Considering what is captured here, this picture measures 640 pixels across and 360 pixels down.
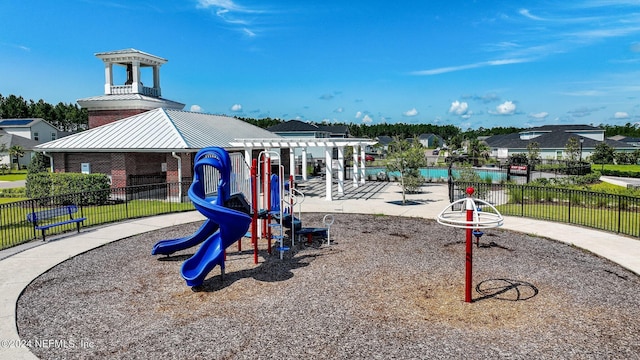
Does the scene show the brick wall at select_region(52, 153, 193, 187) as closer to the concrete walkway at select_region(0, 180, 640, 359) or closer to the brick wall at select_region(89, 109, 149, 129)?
the concrete walkway at select_region(0, 180, 640, 359)

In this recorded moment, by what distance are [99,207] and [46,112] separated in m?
100

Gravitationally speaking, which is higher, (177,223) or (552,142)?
(552,142)

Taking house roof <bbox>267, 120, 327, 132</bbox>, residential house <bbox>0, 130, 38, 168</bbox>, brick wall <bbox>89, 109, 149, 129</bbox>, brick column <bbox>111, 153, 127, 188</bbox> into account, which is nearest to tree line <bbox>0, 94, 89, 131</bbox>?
residential house <bbox>0, 130, 38, 168</bbox>

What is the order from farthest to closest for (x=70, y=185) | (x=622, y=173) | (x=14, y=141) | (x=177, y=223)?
(x=14, y=141) < (x=622, y=173) < (x=70, y=185) < (x=177, y=223)

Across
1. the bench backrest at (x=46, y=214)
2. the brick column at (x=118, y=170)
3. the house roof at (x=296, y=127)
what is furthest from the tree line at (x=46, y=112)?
the bench backrest at (x=46, y=214)

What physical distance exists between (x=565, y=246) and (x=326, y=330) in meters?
8.91

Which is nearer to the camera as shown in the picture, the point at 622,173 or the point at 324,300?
the point at 324,300

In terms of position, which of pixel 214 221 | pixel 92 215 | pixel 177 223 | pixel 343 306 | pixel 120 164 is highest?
pixel 120 164

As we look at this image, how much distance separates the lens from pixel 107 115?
3109 cm

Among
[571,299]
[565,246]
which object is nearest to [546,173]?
[565,246]

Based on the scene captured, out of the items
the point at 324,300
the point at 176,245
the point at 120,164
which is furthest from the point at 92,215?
the point at 324,300

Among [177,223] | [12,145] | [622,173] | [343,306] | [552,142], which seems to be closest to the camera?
[343,306]

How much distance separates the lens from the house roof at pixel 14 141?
5370 centimetres

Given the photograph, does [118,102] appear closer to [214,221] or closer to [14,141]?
[214,221]
